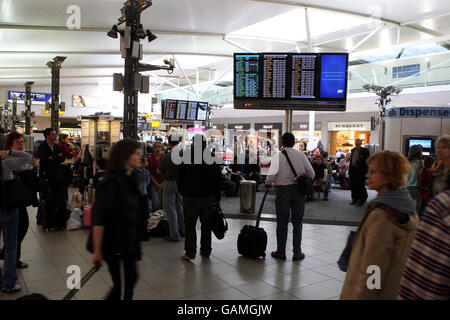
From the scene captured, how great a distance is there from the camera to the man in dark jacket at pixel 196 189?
16.8ft

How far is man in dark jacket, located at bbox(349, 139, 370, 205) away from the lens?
1009 cm

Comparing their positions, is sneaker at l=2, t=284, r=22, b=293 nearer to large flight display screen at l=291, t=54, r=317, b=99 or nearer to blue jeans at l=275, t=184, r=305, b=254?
blue jeans at l=275, t=184, r=305, b=254

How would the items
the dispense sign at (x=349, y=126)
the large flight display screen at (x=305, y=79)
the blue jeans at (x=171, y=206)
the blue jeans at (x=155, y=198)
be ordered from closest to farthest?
the blue jeans at (x=171, y=206)
the large flight display screen at (x=305, y=79)
the blue jeans at (x=155, y=198)
the dispense sign at (x=349, y=126)

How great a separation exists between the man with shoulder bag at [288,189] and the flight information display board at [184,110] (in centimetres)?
1008

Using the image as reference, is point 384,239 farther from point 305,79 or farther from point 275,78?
point 275,78

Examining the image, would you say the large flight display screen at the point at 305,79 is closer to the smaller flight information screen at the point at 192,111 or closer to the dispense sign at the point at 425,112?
the dispense sign at the point at 425,112

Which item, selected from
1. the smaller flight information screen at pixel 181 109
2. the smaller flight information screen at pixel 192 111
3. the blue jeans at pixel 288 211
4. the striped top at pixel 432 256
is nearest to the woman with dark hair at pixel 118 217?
the striped top at pixel 432 256

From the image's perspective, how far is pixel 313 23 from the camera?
60.9ft

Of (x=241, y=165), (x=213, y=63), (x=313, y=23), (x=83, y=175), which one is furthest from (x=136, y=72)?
(x=213, y=63)

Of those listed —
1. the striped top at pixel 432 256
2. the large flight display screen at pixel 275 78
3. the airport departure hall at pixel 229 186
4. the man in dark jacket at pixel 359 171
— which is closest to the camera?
A: the striped top at pixel 432 256

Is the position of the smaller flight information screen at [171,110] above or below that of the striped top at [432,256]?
above

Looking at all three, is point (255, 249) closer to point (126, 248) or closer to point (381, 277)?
point (126, 248)

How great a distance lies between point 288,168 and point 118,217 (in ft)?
10.2
